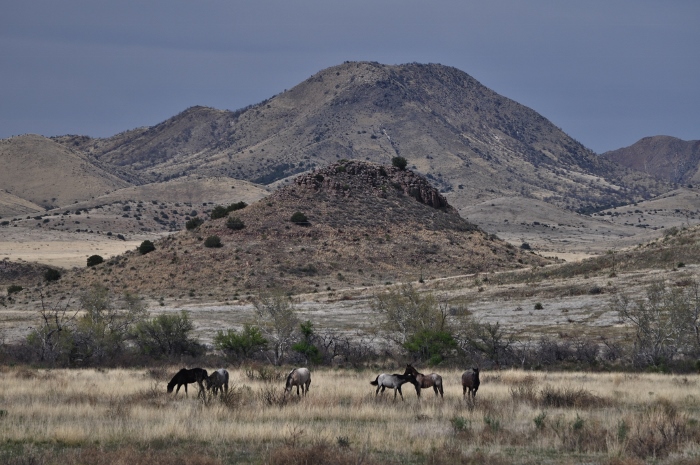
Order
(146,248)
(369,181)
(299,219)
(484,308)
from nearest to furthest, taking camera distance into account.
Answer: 1. (484,308)
2. (146,248)
3. (299,219)
4. (369,181)

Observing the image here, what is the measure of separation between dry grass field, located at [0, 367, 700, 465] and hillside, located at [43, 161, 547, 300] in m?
56.9

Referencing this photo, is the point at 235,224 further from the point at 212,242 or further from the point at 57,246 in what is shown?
the point at 57,246

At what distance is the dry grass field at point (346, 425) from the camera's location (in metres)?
13.7

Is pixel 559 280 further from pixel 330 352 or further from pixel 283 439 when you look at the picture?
pixel 283 439

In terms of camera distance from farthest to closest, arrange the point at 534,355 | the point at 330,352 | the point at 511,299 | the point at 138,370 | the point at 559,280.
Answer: the point at 559,280, the point at 511,299, the point at 330,352, the point at 534,355, the point at 138,370

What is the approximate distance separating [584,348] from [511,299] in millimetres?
25547

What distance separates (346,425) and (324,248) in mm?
78456

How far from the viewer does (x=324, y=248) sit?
9550 centimetres

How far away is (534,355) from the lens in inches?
1449

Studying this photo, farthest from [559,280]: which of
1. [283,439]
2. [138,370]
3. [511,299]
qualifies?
[283,439]

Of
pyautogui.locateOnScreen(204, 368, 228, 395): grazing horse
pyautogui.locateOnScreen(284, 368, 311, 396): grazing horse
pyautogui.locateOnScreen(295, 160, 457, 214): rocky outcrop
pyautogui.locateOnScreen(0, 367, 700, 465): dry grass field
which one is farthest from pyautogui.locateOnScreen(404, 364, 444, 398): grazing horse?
pyautogui.locateOnScreen(295, 160, 457, 214): rocky outcrop

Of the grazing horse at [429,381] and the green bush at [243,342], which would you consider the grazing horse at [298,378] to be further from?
the green bush at [243,342]

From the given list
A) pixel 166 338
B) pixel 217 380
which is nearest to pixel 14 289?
pixel 166 338

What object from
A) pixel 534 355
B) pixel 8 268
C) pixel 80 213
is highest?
pixel 80 213
